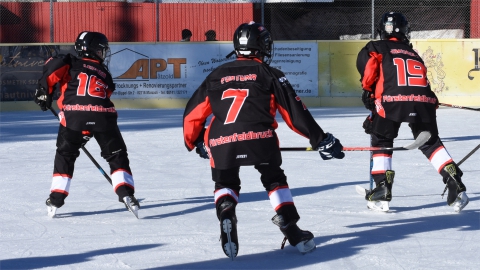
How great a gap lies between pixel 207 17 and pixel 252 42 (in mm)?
13734

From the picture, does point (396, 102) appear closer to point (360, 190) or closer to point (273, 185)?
point (360, 190)

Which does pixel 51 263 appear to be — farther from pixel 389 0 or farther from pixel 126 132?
pixel 389 0

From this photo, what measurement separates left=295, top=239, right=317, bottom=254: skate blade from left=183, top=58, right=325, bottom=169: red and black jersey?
1.50 feet

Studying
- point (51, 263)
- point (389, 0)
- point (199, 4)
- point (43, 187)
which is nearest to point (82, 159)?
point (43, 187)

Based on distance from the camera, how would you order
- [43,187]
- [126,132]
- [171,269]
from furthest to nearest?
1. [126,132]
2. [43,187]
3. [171,269]

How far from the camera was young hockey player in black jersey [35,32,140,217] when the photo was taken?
17.4 feet

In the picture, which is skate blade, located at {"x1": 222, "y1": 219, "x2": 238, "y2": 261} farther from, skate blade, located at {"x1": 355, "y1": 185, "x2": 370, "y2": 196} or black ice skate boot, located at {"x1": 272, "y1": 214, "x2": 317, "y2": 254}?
skate blade, located at {"x1": 355, "y1": 185, "x2": 370, "y2": 196}

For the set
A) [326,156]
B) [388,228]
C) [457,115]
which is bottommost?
[457,115]

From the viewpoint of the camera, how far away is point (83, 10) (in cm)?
1778

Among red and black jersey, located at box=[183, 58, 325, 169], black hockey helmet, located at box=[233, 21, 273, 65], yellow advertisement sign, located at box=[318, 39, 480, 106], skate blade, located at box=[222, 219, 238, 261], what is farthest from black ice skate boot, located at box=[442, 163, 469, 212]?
yellow advertisement sign, located at box=[318, 39, 480, 106]

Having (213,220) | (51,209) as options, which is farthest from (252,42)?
(51,209)

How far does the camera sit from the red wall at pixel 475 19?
56.6ft

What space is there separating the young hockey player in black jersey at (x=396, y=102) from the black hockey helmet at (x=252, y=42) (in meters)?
1.31

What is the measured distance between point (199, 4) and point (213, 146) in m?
13.8
